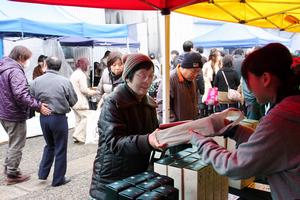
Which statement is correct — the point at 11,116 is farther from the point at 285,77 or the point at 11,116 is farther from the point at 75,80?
the point at 285,77

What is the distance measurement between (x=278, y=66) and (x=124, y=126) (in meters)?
0.82

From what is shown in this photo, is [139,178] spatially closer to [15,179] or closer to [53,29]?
[15,179]

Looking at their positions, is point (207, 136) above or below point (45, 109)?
above

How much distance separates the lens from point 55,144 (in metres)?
4.01

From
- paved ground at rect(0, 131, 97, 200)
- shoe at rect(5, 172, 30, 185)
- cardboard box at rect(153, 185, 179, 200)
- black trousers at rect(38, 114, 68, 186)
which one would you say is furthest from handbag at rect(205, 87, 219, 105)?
cardboard box at rect(153, 185, 179, 200)

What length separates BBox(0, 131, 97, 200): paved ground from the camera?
3744 mm

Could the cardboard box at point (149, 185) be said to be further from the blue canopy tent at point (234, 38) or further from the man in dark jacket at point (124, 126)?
the blue canopy tent at point (234, 38)

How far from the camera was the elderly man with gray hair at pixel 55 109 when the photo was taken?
3883 millimetres

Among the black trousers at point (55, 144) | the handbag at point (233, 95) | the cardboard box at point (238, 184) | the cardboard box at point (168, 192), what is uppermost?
the cardboard box at point (168, 192)

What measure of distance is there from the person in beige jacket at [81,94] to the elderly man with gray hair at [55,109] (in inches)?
62.3

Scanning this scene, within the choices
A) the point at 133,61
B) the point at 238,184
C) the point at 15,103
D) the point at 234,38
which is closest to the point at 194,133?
the point at 133,61

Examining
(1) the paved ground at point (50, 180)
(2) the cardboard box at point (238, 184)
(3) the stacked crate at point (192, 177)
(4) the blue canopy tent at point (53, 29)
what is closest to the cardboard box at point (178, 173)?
(3) the stacked crate at point (192, 177)

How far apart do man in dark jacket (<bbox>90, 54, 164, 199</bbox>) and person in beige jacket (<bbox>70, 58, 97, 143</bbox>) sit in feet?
13.2

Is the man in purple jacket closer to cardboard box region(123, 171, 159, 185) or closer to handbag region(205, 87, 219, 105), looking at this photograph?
cardboard box region(123, 171, 159, 185)
